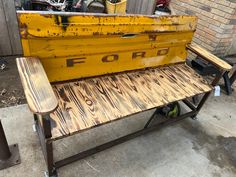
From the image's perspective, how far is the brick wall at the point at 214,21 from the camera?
10.3 feet

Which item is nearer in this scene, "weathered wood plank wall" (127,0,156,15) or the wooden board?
the wooden board

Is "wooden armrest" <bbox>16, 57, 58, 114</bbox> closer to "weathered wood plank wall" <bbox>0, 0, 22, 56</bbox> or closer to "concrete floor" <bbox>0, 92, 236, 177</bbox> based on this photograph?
"concrete floor" <bbox>0, 92, 236, 177</bbox>

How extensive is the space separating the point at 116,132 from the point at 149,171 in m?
0.53

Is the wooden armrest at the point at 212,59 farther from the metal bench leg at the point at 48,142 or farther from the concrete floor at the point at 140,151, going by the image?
the metal bench leg at the point at 48,142

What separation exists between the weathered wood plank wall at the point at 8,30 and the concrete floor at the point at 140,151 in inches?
46.6

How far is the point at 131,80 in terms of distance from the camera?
1.99 m

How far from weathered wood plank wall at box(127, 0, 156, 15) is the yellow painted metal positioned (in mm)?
1651

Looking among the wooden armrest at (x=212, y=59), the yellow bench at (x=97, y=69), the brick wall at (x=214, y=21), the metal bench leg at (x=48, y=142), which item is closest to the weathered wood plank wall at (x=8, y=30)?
the yellow bench at (x=97, y=69)

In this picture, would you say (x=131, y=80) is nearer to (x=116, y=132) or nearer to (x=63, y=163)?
(x=116, y=132)

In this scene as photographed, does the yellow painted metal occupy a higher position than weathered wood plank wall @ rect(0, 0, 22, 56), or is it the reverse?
the yellow painted metal

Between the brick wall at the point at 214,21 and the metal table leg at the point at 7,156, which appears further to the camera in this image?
the brick wall at the point at 214,21

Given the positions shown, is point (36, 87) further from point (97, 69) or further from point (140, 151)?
point (140, 151)

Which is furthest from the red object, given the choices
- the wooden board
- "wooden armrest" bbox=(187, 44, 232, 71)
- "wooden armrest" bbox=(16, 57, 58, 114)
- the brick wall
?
"wooden armrest" bbox=(16, 57, 58, 114)

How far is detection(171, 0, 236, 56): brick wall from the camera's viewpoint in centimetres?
315
